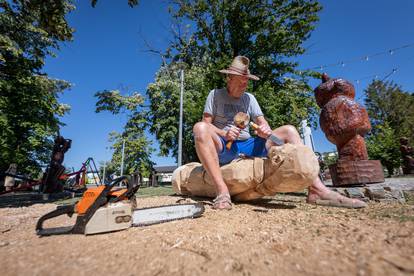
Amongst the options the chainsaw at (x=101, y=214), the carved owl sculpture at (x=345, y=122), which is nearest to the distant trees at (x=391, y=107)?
the carved owl sculpture at (x=345, y=122)

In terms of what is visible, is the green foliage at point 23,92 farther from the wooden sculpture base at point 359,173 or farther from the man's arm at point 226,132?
the wooden sculpture base at point 359,173

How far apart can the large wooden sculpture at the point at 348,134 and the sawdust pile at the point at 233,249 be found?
1.64 m

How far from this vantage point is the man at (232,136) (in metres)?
2.22

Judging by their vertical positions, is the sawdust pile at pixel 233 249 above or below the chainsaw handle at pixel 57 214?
below

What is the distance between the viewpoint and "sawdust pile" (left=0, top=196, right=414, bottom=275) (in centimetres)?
90

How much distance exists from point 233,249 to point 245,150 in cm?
159

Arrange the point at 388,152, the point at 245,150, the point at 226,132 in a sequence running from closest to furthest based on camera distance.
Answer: the point at 226,132, the point at 245,150, the point at 388,152

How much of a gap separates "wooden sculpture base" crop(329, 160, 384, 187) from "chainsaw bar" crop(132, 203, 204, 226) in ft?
7.89

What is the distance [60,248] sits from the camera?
4.15 ft

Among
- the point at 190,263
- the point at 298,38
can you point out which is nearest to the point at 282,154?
the point at 190,263

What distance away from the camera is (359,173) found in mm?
3035

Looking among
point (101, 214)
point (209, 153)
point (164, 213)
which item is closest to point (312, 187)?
point (209, 153)

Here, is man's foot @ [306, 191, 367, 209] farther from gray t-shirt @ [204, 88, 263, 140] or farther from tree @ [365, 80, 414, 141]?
tree @ [365, 80, 414, 141]

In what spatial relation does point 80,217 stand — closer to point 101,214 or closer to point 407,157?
point 101,214
